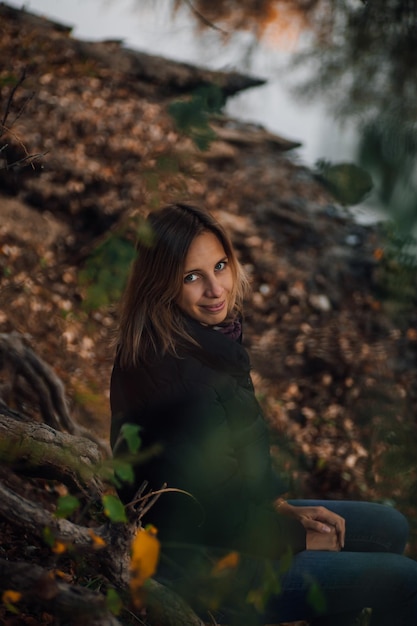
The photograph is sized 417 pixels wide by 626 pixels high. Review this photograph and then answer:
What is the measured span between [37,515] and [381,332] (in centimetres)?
399

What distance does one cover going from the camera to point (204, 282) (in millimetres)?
1808

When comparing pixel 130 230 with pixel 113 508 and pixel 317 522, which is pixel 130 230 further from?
pixel 113 508

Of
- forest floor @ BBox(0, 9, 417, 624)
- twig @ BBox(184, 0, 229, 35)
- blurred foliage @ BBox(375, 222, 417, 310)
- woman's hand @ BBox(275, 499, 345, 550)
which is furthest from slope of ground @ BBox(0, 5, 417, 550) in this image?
blurred foliage @ BBox(375, 222, 417, 310)

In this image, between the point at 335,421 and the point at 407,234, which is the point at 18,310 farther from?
the point at 407,234

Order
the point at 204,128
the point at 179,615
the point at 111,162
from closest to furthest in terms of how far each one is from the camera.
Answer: the point at 204,128 → the point at 179,615 → the point at 111,162

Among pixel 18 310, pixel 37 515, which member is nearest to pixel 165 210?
pixel 37 515

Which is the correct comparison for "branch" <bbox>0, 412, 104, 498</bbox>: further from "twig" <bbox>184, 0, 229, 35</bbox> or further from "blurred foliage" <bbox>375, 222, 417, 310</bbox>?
"twig" <bbox>184, 0, 229, 35</bbox>

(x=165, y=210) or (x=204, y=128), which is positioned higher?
(x=204, y=128)

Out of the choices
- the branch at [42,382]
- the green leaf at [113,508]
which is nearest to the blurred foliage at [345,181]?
the green leaf at [113,508]

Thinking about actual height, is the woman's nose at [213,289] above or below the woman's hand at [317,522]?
above

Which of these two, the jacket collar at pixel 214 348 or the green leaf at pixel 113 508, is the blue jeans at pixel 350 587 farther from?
the green leaf at pixel 113 508

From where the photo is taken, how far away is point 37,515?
1.42 m

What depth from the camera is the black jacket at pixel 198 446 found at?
1502mm

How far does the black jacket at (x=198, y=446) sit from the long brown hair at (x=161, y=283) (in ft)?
0.17
